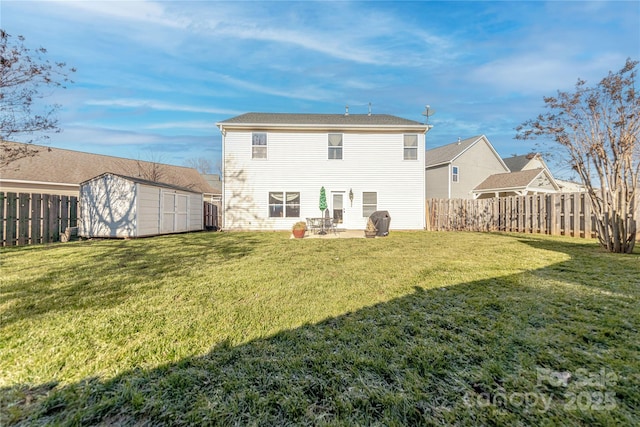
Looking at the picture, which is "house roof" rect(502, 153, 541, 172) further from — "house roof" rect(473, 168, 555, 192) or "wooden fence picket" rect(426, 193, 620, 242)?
"wooden fence picket" rect(426, 193, 620, 242)

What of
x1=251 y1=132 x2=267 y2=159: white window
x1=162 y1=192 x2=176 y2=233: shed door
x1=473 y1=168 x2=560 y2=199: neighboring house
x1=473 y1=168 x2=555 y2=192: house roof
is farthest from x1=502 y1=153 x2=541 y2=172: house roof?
x1=162 y1=192 x2=176 y2=233: shed door

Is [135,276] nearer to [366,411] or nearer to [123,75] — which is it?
[366,411]

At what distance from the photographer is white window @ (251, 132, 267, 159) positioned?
14.1m

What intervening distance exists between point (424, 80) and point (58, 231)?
78.1ft

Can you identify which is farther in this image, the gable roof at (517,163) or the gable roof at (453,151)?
the gable roof at (517,163)

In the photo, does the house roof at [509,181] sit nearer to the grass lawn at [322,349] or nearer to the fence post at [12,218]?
the grass lawn at [322,349]

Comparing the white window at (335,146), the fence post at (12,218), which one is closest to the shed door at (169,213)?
the fence post at (12,218)

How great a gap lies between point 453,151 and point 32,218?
83.4 feet

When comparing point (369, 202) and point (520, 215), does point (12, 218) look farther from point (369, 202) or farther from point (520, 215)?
point (520, 215)

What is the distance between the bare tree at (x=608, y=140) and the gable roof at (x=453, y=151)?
13987mm

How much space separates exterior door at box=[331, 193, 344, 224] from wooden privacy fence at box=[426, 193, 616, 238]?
204 inches

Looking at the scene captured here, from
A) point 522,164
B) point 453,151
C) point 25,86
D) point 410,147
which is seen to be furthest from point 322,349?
point 522,164

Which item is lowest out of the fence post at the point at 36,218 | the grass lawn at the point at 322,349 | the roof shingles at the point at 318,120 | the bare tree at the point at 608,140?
the grass lawn at the point at 322,349

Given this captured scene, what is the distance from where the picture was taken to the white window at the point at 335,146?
14414 millimetres
